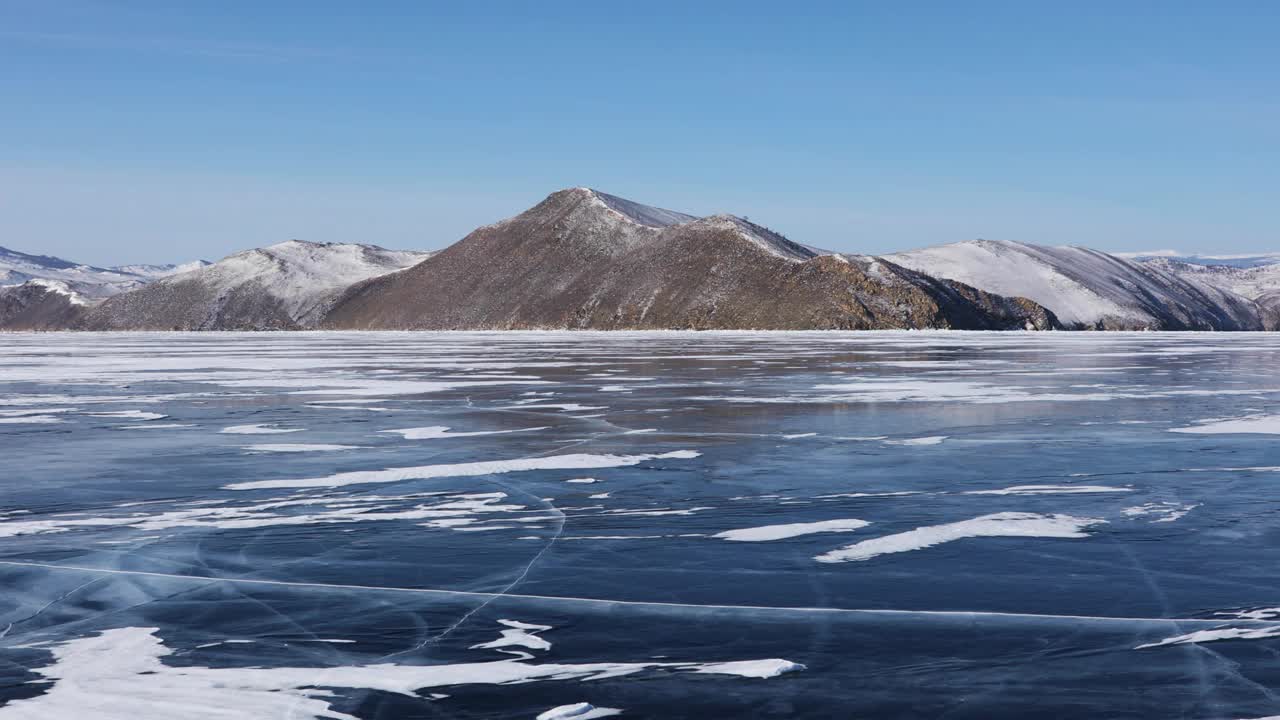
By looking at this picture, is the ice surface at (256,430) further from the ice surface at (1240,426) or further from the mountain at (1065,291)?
the mountain at (1065,291)

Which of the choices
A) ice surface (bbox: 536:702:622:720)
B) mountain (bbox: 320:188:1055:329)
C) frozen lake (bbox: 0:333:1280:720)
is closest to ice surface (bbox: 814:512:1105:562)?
frozen lake (bbox: 0:333:1280:720)

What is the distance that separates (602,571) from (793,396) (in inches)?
717

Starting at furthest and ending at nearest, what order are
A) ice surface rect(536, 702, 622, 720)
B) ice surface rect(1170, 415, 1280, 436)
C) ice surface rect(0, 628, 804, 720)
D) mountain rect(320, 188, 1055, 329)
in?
mountain rect(320, 188, 1055, 329)
ice surface rect(1170, 415, 1280, 436)
ice surface rect(0, 628, 804, 720)
ice surface rect(536, 702, 622, 720)

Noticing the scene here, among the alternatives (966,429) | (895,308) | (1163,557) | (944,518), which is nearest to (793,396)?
(966,429)

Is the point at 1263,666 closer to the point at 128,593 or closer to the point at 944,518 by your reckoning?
the point at 944,518

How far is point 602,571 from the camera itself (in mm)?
8938

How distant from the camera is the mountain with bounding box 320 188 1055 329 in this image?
149375 millimetres

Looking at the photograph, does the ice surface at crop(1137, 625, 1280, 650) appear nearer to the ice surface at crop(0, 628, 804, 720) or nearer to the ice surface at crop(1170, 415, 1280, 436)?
the ice surface at crop(0, 628, 804, 720)

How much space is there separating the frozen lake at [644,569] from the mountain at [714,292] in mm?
126631

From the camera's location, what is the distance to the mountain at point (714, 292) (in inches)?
5881

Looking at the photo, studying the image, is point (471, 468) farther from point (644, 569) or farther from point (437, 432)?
point (644, 569)

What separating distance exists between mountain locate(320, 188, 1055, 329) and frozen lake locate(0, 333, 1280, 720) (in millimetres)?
126631

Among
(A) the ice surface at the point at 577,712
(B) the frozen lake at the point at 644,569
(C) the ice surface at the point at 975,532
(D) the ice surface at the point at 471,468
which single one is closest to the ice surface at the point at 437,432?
(B) the frozen lake at the point at 644,569

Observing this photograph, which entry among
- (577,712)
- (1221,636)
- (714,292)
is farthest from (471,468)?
(714,292)
